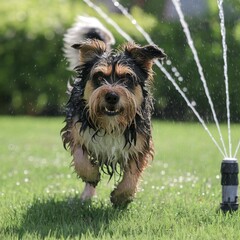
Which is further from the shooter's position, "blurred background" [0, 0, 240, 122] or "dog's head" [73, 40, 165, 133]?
"blurred background" [0, 0, 240, 122]

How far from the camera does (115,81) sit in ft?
16.4

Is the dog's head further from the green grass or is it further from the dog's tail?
the dog's tail

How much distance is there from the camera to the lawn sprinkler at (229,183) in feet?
16.2

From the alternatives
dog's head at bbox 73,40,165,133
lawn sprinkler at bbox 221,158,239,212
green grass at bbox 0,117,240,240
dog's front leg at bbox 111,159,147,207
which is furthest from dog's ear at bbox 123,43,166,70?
green grass at bbox 0,117,240,240

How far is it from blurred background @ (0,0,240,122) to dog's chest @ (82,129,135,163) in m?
11.1

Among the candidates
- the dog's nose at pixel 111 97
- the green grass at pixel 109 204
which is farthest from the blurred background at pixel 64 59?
the dog's nose at pixel 111 97

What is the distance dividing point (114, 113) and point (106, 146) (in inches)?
16.0

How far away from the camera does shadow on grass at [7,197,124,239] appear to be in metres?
4.39

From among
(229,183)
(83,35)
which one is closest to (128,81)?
(229,183)

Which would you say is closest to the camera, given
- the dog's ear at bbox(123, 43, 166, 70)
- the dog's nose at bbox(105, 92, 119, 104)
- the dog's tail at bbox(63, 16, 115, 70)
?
the dog's nose at bbox(105, 92, 119, 104)

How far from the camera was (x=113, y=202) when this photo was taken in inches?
211

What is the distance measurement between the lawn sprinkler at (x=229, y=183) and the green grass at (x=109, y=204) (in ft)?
0.32

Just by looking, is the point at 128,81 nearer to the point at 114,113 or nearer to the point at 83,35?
the point at 114,113

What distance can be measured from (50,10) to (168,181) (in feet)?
39.8
